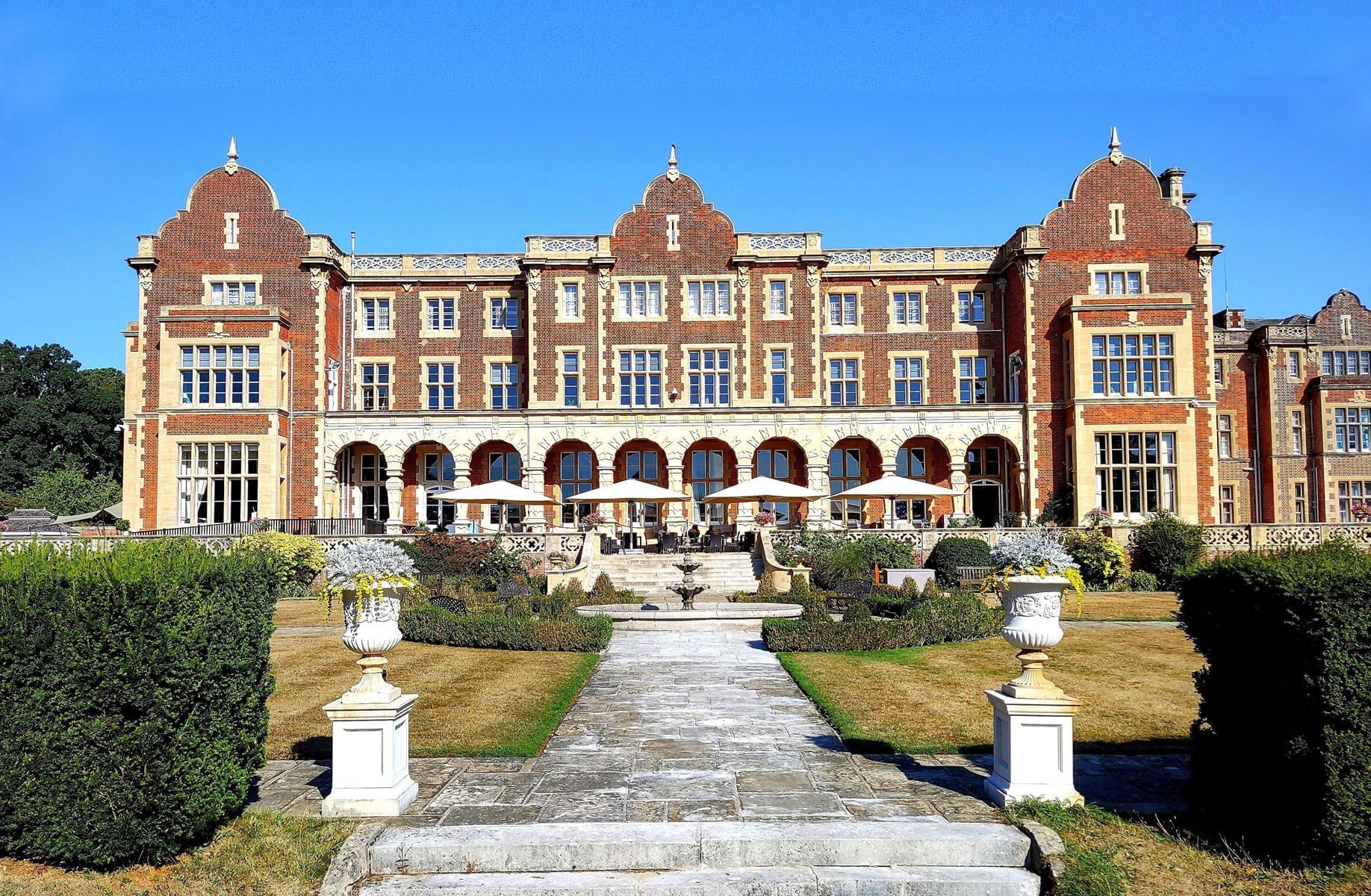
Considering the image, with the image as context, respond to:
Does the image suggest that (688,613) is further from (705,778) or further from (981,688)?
(705,778)

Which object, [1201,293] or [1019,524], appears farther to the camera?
[1201,293]

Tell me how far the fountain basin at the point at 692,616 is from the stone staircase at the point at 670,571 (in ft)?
16.5

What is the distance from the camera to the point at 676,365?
39.8 meters

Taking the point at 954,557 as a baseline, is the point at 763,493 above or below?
above

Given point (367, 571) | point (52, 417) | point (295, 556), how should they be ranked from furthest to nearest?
point (52, 417) < point (295, 556) < point (367, 571)

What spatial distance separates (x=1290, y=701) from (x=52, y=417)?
7295 cm

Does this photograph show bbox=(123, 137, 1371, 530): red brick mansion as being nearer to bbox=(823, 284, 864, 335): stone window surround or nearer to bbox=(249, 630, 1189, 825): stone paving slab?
bbox=(823, 284, 864, 335): stone window surround

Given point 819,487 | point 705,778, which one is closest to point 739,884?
point 705,778

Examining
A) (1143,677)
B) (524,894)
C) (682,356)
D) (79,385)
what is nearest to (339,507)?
(682,356)

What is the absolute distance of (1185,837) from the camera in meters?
7.53

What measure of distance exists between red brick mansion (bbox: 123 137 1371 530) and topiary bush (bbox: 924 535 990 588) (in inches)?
270

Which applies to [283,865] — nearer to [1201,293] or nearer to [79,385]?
[1201,293]

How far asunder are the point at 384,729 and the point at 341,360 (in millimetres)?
35046

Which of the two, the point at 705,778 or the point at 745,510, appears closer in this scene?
the point at 705,778
